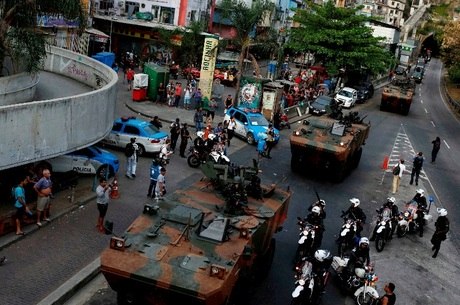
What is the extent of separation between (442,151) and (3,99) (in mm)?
25605

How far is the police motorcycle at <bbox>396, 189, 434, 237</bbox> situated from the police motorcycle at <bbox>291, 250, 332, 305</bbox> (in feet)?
19.6

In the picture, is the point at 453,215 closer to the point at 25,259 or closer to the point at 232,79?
the point at 25,259

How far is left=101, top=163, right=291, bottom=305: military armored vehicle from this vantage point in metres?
9.44

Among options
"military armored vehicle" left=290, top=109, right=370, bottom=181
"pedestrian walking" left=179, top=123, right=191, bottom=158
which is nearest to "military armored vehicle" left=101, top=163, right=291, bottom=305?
"military armored vehicle" left=290, top=109, right=370, bottom=181

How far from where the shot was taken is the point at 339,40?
45.2m

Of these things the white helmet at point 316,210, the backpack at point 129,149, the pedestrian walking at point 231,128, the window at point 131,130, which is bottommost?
the pedestrian walking at point 231,128

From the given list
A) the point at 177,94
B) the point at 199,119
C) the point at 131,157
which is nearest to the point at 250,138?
the point at 199,119

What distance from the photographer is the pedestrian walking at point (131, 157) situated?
62.6ft

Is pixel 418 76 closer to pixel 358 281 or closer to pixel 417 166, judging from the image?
pixel 417 166

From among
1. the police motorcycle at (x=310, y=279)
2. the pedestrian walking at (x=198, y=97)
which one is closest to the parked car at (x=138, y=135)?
the pedestrian walking at (x=198, y=97)

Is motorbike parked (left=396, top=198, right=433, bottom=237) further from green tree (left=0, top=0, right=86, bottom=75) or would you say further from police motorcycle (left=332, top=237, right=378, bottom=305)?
green tree (left=0, top=0, right=86, bottom=75)

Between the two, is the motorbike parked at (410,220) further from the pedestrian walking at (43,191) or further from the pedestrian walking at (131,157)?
the pedestrian walking at (43,191)

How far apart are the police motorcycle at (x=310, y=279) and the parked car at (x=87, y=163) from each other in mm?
8868

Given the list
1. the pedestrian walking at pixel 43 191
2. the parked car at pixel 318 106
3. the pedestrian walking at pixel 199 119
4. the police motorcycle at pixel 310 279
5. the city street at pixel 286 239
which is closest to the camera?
the police motorcycle at pixel 310 279
